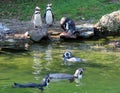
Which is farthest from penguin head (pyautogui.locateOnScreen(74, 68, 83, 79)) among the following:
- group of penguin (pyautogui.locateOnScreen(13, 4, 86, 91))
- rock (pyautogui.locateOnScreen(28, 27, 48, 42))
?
rock (pyautogui.locateOnScreen(28, 27, 48, 42))

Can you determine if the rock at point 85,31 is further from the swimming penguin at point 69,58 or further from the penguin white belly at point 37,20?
the swimming penguin at point 69,58

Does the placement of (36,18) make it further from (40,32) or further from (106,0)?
(106,0)

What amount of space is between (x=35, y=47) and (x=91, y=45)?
234 centimetres

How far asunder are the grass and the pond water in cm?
462

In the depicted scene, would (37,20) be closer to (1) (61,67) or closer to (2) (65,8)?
(2) (65,8)

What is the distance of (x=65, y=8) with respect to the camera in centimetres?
2784

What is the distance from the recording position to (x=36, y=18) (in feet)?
80.3

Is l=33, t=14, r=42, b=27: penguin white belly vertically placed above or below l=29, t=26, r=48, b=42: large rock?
above

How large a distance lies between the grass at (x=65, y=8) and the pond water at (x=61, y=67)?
4621 millimetres

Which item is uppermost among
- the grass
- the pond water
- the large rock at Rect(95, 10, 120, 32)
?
the grass

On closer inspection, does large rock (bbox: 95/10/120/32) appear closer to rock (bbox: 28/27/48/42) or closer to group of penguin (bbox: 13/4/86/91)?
group of penguin (bbox: 13/4/86/91)

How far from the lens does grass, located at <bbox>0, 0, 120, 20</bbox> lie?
2697cm

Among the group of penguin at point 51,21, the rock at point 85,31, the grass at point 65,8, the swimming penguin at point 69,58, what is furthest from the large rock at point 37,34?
the grass at point 65,8

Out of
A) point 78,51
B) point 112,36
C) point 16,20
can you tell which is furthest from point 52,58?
point 16,20
